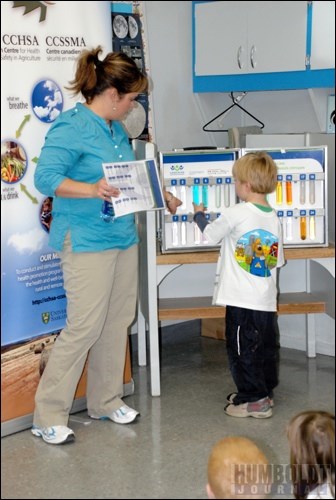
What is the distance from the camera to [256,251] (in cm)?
295

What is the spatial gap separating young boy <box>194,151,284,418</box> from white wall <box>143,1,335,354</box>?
834mm

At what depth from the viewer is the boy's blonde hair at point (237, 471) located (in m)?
1.81

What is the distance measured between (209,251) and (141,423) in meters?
0.73

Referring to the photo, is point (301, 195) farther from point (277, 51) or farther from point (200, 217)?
point (277, 51)

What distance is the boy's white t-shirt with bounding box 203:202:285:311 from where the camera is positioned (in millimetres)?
2943

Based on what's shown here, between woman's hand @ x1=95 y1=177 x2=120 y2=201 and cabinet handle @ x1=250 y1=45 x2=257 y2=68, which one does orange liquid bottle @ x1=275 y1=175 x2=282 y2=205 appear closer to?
cabinet handle @ x1=250 y1=45 x2=257 y2=68

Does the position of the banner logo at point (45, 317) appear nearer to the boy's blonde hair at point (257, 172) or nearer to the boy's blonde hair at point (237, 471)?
the boy's blonde hair at point (257, 172)

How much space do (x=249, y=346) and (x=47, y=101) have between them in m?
1.13

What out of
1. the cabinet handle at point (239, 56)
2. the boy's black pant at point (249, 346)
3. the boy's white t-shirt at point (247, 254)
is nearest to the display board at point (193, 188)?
the boy's white t-shirt at point (247, 254)

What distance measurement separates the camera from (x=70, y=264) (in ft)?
9.11

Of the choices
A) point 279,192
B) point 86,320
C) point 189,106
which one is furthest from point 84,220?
point 189,106

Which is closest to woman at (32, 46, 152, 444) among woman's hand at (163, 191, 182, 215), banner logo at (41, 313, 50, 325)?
banner logo at (41, 313, 50, 325)

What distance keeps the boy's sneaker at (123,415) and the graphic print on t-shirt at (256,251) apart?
2.17 feet

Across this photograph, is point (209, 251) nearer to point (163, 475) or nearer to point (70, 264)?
point (70, 264)
